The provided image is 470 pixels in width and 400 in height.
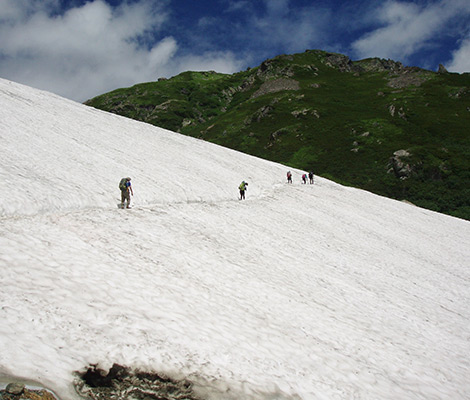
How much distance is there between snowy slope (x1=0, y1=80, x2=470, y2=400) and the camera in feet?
25.4

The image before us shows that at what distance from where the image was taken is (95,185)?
20312 mm

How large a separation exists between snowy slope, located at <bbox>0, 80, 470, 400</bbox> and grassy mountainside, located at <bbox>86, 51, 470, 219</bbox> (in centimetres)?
6670

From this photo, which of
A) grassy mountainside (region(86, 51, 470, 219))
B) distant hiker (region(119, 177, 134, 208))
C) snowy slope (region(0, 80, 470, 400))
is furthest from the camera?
grassy mountainside (region(86, 51, 470, 219))

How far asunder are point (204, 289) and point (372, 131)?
4811 inches

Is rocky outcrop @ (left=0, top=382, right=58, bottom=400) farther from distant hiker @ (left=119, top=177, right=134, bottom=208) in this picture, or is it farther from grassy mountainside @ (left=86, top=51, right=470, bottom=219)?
grassy mountainside @ (left=86, top=51, right=470, bottom=219)

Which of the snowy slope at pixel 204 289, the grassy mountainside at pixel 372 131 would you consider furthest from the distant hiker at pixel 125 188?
the grassy mountainside at pixel 372 131

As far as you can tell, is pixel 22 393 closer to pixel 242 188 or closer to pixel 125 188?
pixel 125 188

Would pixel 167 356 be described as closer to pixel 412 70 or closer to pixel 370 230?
pixel 370 230

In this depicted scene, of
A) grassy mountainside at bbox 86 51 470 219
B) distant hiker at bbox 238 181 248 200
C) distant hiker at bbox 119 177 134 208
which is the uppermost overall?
grassy mountainside at bbox 86 51 470 219

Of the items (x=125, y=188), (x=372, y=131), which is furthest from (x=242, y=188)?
(x=372, y=131)

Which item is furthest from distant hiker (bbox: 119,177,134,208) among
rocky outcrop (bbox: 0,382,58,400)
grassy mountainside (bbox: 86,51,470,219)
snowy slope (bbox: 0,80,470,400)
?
grassy mountainside (bbox: 86,51,470,219)

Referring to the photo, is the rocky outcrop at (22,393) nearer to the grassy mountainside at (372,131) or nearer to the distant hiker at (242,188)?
the distant hiker at (242,188)

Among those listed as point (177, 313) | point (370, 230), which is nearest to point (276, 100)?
point (370, 230)

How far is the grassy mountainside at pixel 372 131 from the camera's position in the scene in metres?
87.9
